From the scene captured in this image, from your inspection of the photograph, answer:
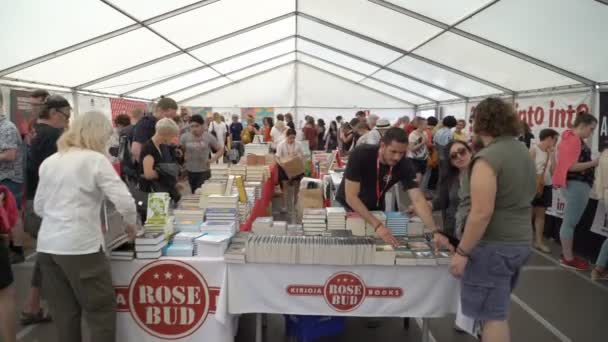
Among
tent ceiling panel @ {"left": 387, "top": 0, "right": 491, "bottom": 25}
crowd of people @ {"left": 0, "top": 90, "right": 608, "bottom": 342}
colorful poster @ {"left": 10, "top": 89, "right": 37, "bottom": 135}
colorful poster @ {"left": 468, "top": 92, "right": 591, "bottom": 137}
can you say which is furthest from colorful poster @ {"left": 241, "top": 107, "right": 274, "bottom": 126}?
crowd of people @ {"left": 0, "top": 90, "right": 608, "bottom": 342}

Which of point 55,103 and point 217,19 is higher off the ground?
point 217,19

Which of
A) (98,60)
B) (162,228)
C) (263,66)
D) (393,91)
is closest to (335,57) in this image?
(263,66)

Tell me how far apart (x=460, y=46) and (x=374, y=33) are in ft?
5.25

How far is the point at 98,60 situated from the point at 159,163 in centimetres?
474

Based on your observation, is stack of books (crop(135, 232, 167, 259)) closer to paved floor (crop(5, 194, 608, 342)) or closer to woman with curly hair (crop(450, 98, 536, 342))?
paved floor (crop(5, 194, 608, 342))

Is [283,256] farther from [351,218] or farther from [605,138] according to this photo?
[605,138]

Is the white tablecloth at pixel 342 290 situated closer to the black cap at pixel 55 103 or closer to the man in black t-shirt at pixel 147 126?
the black cap at pixel 55 103

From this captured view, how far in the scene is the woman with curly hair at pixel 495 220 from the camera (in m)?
2.02

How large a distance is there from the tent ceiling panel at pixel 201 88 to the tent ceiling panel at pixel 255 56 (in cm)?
112

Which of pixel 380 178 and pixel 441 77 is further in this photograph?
pixel 441 77

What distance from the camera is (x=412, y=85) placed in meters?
11.8

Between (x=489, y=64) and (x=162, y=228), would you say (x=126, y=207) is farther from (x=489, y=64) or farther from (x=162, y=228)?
(x=489, y=64)

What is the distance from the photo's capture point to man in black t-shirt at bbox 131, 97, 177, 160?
12.8 ft

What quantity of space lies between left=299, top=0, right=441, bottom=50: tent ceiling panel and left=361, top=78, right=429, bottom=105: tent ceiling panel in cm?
514
